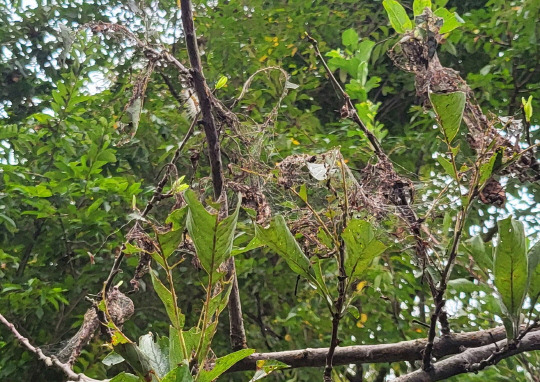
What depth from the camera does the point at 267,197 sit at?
2.42ft

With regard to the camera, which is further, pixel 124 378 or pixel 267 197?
pixel 267 197

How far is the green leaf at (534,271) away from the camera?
1.74 ft

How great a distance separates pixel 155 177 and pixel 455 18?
156 centimetres

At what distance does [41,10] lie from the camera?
2.60m

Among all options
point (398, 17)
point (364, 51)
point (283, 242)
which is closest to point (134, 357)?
point (283, 242)

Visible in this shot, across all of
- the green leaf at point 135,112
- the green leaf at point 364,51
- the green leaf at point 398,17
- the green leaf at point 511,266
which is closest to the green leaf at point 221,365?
the green leaf at point 511,266

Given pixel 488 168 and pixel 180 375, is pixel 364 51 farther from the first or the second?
pixel 180 375

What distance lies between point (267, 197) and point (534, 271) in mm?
339

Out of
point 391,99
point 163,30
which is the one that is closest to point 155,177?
point 163,30

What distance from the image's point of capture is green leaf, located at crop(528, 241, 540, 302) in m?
0.53

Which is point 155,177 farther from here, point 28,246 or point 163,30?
point 163,30

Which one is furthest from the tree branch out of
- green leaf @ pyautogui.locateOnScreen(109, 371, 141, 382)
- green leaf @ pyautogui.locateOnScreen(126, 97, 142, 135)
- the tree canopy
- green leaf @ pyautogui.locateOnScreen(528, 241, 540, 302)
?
green leaf @ pyautogui.locateOnScreen(528, 241, 540, 302)

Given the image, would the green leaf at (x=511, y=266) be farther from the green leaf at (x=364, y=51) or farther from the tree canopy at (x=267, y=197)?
the green leaf at (x=364, y=51)

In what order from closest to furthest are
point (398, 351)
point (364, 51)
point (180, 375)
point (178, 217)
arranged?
point (180, 375) → point (178, 217) → point (398, 351) → point (364, 51)
